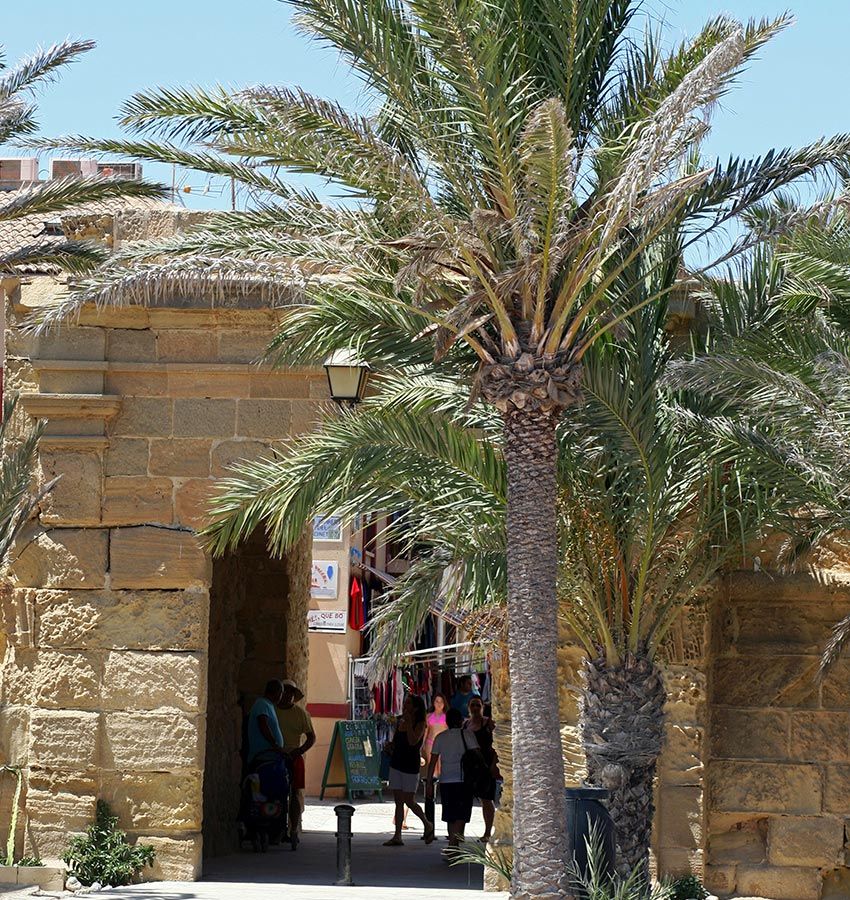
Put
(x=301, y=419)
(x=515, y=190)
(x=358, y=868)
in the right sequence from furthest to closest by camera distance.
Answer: (x=358, y=868), (x=301, y=419), (x=515, y=190)

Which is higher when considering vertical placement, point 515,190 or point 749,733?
point 515,190

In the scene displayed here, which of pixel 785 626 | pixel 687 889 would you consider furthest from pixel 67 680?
pixel 785 626

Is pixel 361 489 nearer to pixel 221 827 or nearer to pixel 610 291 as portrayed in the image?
pixel 610 291

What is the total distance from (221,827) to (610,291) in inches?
280

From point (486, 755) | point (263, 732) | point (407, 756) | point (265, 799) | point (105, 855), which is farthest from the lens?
point (407, 756)

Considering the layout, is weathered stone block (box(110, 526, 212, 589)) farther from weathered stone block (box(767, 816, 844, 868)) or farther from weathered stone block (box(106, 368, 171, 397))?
weathered stone block (box(767, 816, 844, 868))

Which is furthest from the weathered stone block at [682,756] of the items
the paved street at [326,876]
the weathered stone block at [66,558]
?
the weathered stone block at [66,558]

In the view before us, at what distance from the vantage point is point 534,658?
905 cm

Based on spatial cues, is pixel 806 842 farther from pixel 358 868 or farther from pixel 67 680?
pixel 67 680

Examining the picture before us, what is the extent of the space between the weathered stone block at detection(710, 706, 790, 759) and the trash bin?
259cm

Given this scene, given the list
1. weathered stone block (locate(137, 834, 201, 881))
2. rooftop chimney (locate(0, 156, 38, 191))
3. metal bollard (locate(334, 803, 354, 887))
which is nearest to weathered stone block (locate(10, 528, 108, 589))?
weathered stone block (locate(137, 834, 201, 881))

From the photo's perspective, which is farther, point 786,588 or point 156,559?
point 156,559

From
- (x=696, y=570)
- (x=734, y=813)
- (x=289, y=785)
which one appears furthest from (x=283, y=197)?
(x=289, y=785)

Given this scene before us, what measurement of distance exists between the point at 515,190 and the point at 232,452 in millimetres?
4375
